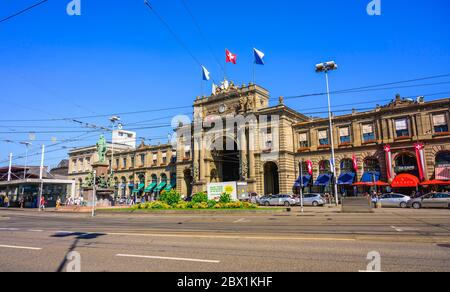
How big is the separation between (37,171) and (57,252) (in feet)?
234

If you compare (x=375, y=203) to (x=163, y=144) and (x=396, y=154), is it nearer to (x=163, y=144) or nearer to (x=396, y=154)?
(x=396, y=154)

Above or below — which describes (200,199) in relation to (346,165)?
below

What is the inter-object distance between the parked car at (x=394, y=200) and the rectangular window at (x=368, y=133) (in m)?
13.1

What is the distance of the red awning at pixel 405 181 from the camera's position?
39.3 meters

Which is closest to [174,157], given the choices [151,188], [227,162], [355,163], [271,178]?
[151,188]

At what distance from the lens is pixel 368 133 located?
4541 centimetres

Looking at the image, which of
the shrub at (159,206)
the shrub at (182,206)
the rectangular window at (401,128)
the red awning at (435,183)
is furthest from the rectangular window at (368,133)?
the shrub at (159,206)

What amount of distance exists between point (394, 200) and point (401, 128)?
13.8 meters

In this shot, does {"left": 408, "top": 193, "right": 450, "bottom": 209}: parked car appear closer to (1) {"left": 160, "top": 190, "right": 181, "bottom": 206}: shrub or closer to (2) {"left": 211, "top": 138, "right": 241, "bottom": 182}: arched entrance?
(1) {"left": 160, "top": 190, "right": 181, "bottom": 206}: shrub

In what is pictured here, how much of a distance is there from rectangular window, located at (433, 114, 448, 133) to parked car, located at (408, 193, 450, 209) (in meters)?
13.8

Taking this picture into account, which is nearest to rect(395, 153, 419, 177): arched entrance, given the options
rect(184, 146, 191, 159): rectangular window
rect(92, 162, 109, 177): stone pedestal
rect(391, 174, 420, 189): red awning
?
rect(391, 174, 420, 189): red awning

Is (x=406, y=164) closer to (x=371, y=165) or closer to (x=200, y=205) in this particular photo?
(x=371, y=165)

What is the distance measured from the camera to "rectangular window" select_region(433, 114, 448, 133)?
39.6 meters

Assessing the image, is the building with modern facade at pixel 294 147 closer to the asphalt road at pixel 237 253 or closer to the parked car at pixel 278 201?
the parked car at pixel 278 201
